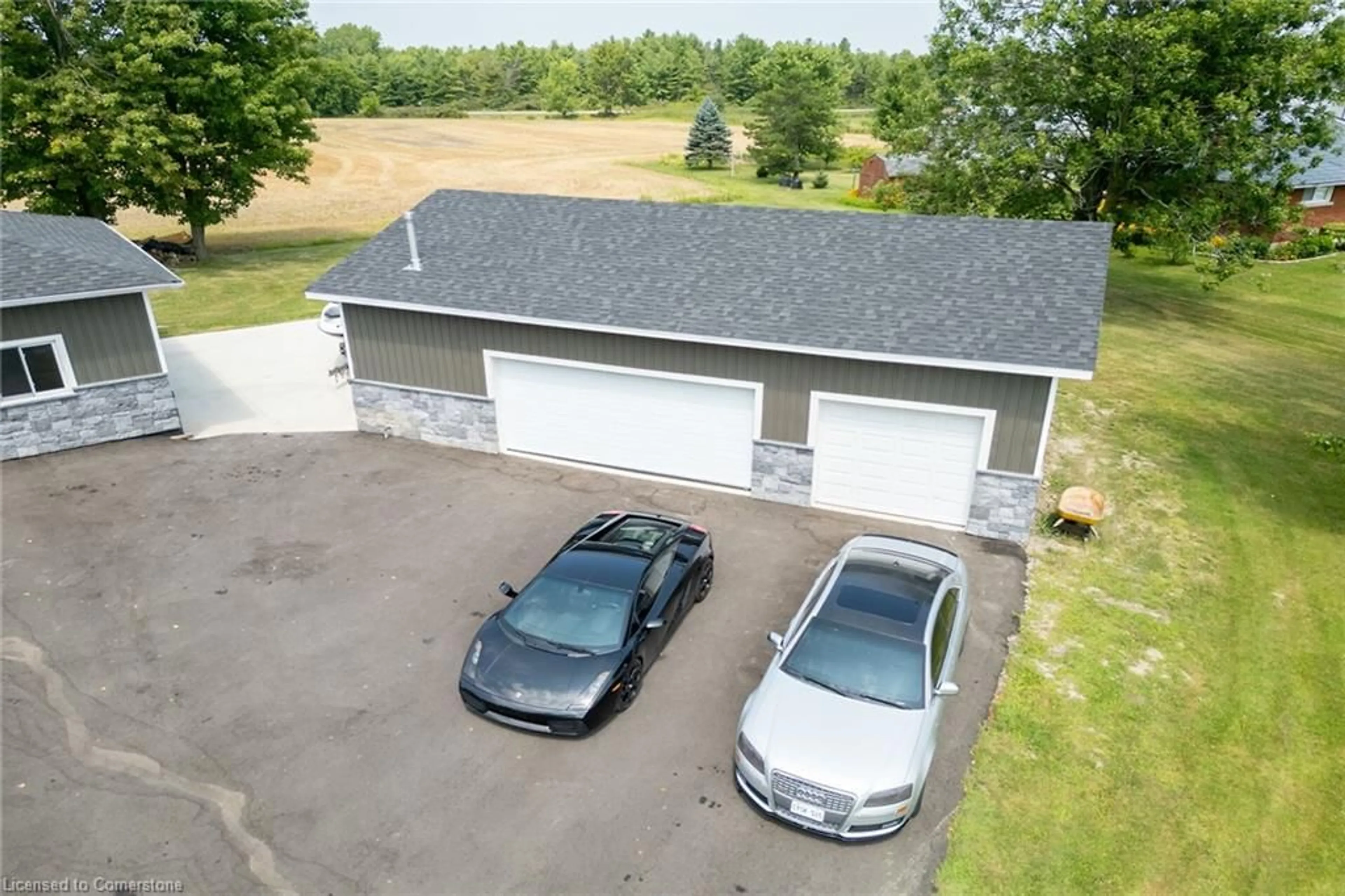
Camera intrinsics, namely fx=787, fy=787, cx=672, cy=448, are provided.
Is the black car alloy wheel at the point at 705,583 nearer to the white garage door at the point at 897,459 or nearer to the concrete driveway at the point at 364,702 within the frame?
the concrete driveway at the point at 364,702

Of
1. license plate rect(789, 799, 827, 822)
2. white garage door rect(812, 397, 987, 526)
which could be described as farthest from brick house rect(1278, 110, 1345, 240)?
license plate rect(789, 799, 827, 822)

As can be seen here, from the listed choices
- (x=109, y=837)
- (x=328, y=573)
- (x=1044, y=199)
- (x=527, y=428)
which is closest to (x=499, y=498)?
(x=527, y=428)

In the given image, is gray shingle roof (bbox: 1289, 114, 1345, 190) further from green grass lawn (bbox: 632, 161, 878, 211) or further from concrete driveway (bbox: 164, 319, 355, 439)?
concrete driveway (bbox: 164, 319, 355, 439)

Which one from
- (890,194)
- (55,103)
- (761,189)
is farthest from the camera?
(761,189)

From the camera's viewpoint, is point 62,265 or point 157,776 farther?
point 62,265

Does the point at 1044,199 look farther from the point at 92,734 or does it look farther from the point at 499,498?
the point at 92,734

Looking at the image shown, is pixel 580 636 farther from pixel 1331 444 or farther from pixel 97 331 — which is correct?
pixel 97 331

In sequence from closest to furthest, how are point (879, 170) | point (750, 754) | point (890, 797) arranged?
point (890, 797) < point (750, 754) < point (879, 170)

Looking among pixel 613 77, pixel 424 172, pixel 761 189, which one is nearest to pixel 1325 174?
pixel 761 189
